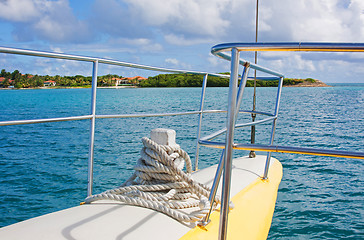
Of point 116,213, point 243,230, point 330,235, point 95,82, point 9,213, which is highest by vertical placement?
point 95,82

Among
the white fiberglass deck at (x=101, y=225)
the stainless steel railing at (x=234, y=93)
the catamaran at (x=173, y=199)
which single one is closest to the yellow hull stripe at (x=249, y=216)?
the catamaran at (x=173, y=199)

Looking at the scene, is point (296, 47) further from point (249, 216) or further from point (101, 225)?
point (249, 216)

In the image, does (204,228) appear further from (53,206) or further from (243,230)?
(53,206)

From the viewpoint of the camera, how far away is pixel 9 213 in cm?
360

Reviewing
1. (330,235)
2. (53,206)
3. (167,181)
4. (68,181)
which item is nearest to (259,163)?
(330,235)

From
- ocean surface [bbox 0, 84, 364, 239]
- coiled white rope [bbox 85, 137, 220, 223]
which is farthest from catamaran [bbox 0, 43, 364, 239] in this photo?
ocean surface [bbox 0, 84, 364, 239]

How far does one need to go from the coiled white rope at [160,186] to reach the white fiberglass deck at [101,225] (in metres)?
0.04

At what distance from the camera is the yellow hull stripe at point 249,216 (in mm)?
1369

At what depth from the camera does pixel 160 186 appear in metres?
1.55

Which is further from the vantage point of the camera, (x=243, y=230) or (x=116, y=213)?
(x=243, y=230)

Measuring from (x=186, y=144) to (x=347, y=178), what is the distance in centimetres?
386

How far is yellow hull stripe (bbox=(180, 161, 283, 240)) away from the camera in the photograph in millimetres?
1369

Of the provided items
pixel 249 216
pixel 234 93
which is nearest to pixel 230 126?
pixel 234 93

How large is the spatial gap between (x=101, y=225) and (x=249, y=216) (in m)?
0.85
